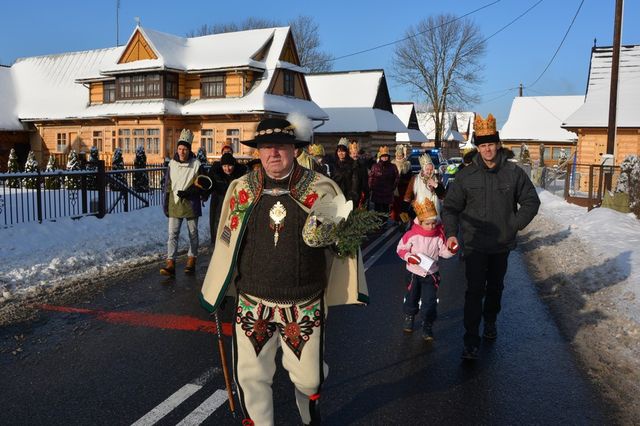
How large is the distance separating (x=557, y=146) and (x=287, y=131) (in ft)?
171

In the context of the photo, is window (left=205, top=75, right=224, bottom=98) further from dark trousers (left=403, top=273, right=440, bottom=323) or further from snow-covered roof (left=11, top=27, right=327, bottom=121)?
dark trousers (left=403, top=273, right=440, bottom=323)

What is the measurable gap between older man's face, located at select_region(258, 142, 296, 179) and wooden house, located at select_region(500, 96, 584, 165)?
4921cm

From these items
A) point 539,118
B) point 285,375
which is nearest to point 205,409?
point 285,375

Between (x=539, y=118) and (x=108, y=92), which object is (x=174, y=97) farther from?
(x=539, y=118)

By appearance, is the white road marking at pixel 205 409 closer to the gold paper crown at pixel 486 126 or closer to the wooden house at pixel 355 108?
the gold paper crown at pixel 486 126

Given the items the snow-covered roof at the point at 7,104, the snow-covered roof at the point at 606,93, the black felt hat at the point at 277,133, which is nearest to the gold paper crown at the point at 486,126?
the black felt hat at the point at 277,133

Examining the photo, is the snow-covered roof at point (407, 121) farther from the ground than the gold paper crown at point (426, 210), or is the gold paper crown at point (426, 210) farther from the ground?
the snow-covered roof at point (407, 121)

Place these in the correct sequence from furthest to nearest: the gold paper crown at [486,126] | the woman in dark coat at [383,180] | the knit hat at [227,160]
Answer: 1. the woman in dark coat at [383,180]
2. the knit hat at [227,160]
3. the gold paper crown at [486,126]

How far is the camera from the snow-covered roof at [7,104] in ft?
103

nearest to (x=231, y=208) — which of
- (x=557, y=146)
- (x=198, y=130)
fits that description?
(x=198, y=130)

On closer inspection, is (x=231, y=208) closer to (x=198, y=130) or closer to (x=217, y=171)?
(x=217, y=171)

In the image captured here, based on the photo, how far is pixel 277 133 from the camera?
3252 millimetres

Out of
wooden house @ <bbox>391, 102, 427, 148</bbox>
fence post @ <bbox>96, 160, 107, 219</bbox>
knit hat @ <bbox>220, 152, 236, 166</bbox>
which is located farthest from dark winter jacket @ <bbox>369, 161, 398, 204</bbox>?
wooden house @ <bbox>391, 102, 427, 148</bbox>

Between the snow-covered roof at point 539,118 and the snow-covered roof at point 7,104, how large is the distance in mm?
38349
